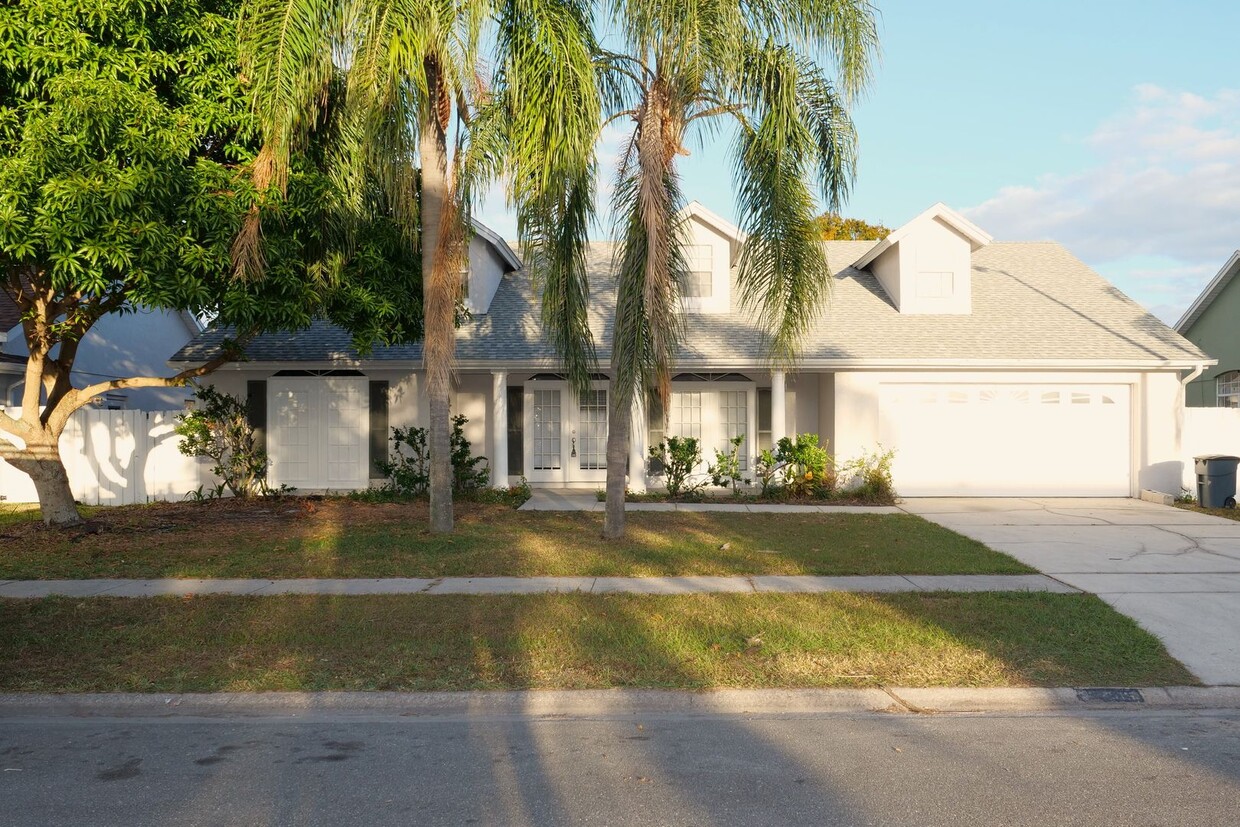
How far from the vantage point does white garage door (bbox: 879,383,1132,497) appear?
1766cm

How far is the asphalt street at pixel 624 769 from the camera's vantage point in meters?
4.54

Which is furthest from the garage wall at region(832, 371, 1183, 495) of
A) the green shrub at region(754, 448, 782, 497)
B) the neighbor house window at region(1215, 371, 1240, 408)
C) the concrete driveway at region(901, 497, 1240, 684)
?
the neighbor house window at region(1215, 371, 1240, 408)

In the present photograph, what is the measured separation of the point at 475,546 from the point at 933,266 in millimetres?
11708

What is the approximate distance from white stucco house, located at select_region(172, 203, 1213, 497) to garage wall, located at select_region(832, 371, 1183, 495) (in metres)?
0.03

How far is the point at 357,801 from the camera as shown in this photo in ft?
15.4

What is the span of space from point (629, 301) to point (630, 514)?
4.59 metres

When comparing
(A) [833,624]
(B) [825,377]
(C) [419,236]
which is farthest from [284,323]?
(B) [825,377]

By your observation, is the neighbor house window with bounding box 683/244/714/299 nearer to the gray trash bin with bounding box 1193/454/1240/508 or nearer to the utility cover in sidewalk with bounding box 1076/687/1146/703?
the gray trash bin with bounding box 1193/454/1240/508

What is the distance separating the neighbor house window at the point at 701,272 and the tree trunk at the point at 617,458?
24.6 ft

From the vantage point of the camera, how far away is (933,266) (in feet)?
62.5

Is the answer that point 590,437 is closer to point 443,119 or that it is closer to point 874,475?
point 874,475

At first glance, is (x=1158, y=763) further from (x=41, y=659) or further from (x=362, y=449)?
(x=362, y=449)

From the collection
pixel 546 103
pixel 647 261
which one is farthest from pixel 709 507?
pixel 546 103

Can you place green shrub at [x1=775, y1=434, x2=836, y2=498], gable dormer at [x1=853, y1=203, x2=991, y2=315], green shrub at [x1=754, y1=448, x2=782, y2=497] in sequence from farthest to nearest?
gable dormer at [x1=853, y1=203, x2=991, y2=315]
green shrub at [x1=754, y1=448, x2=782, y2=497]
green shrub at [x1=775, y1=434, x2=836, y2=498]
